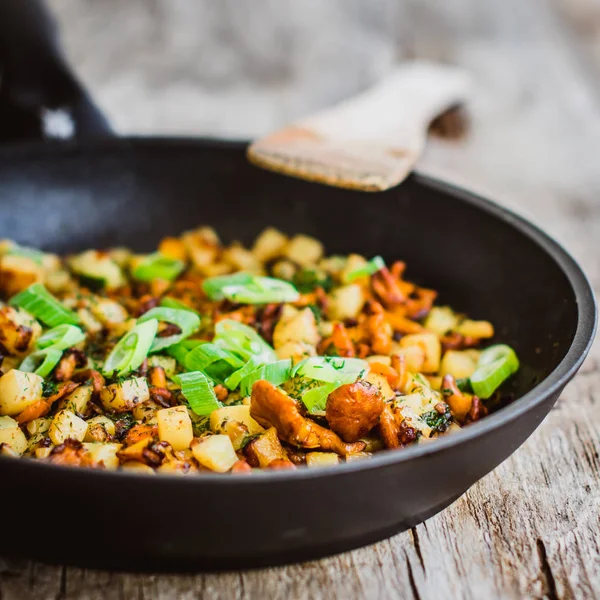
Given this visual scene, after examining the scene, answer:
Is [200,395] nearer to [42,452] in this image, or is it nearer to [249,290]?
[42,452]

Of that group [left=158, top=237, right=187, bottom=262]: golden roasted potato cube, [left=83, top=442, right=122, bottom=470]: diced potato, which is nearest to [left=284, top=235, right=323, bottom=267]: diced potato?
[left=158, top=237, right=187, bottom=262]: golden roasted potato cube

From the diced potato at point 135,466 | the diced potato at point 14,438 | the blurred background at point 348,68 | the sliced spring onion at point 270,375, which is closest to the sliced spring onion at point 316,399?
the sliced spring onion at point 270,375

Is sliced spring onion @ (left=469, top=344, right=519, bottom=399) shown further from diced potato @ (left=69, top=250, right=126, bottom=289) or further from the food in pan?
diced potato @ (left=69, top=250, right=126, bottom=289)

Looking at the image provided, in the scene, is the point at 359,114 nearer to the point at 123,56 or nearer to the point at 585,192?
the point at 585,192

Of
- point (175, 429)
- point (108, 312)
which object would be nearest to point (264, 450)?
point (175, 429)

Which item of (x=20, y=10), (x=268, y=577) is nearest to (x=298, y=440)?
(x=268, y=577)

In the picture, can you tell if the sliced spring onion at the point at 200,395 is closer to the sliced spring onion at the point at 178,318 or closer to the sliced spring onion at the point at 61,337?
the sliced spring onion at the point at 178,318
